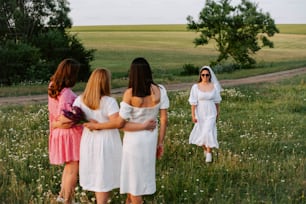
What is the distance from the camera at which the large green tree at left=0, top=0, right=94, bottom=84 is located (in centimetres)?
2994

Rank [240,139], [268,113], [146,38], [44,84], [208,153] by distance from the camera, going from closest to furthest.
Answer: [208,153], [240,139], [268,113], [44,84], [146,38]

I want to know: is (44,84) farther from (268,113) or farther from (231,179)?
(231,179)

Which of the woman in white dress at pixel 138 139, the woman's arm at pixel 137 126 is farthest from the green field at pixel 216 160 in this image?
the woman's arm at pixel 137 126

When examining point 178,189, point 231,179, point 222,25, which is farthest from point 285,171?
point 222,25

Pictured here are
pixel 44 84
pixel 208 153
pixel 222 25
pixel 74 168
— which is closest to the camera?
pixel 74 168

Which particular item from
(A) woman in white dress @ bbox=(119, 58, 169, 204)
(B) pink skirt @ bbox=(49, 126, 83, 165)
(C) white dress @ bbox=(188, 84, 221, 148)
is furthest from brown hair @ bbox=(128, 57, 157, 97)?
(C) white dress @ bbox=(188, 84, 221, 148)

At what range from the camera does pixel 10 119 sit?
14711 millimetres

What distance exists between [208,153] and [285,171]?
1.63 metres

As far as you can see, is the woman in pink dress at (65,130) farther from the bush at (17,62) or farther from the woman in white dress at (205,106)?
the bush at (17,62)

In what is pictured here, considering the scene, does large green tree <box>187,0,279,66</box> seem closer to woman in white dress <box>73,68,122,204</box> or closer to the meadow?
the meadow

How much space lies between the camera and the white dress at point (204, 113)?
11.0 m

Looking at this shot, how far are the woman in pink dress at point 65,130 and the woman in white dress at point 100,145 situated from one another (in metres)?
0.49

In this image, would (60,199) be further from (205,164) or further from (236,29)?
(236,29)

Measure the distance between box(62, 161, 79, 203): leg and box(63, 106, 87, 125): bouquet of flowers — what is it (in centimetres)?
89
